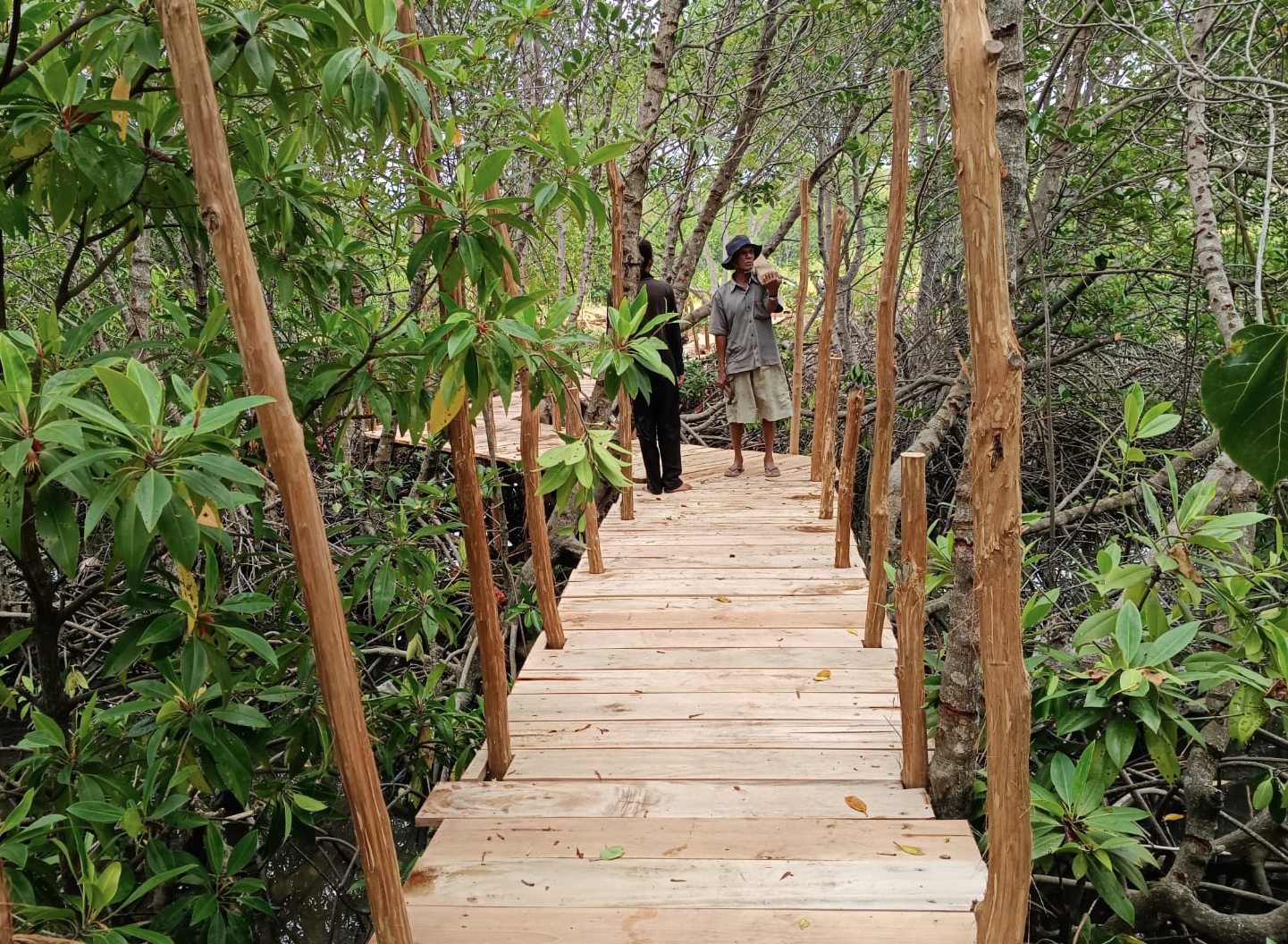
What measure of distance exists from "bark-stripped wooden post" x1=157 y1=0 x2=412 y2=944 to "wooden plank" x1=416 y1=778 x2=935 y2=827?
0.71 meters

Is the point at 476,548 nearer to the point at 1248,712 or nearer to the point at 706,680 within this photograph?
the point at 706,680

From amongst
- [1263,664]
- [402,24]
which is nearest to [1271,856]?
[1263,664]

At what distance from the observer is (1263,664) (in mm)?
2371

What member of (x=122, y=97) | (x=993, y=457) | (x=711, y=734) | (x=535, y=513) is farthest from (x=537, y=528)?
(x=993, y=457)

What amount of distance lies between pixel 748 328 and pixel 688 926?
4.32 meters

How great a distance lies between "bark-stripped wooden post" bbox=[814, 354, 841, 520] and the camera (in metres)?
4.62

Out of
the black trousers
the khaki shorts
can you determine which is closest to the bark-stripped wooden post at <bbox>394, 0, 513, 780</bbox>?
the black trousers

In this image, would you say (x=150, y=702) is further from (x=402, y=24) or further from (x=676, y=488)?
(x=676, y=488)

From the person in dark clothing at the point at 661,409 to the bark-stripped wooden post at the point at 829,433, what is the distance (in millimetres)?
972

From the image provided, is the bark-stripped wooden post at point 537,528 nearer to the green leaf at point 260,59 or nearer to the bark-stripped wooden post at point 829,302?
the green leaf at point 260,59

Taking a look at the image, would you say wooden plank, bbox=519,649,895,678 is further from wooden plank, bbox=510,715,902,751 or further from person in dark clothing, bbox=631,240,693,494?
person in dark clothing, bbox=631,240,693,494

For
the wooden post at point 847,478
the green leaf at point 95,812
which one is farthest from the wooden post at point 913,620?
the green leaf at point 95,812

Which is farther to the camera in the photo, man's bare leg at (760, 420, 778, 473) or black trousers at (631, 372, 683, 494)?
man's bare leg at (760, 420, 778, 473)

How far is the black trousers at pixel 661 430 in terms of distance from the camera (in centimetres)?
539
